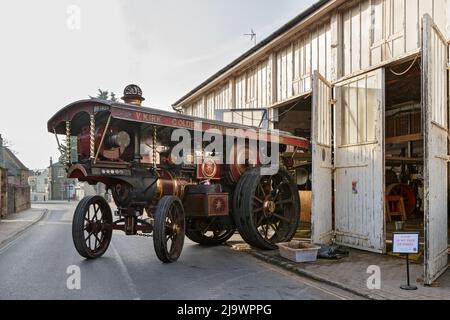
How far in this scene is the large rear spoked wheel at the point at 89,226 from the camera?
7215 mm

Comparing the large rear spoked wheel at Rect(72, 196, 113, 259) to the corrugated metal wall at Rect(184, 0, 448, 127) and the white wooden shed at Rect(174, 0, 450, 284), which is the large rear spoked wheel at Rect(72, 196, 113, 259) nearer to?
the white wooden shed at Rect(174, 0, 450, 284)

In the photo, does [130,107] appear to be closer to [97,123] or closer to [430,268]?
[97,123]

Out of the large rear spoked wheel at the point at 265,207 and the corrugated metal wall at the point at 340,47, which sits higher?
the corrugated metal wall at the point at 340,47

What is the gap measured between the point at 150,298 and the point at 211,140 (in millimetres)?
4550

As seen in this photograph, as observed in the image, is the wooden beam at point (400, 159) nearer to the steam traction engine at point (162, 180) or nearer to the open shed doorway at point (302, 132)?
the open shed doorway at point (302, 132)

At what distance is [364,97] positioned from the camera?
912cm

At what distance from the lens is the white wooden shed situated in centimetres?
637

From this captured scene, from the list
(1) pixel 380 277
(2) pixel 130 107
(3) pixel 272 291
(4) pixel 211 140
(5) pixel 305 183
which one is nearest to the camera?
(3) pixel 272 291

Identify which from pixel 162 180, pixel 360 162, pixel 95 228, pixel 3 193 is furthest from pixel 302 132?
pixel 3 193

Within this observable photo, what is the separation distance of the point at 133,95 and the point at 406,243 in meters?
5.54

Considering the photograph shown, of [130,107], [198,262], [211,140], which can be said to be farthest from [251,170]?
[130,107]

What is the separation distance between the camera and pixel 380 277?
6.38 m

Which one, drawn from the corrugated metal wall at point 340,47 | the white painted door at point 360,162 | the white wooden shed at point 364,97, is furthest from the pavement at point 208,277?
the corrugated metal wall at point 340,47

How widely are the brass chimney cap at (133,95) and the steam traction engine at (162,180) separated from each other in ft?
Answer: 0.06
